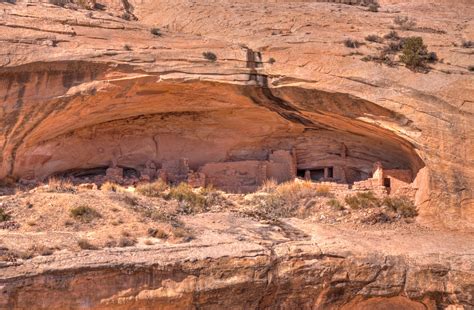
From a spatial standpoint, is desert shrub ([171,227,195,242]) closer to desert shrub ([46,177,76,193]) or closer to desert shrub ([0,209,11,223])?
desert shrub ([0,209,11,223])

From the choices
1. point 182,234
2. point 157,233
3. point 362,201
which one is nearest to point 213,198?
point 182,234

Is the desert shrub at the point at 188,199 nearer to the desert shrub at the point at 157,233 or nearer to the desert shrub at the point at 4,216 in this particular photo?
the desert shrub at the point at 157,233

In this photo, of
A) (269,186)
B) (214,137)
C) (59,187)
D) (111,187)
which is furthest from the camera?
(214,137)

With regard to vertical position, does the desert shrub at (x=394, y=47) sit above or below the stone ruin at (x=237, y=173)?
above

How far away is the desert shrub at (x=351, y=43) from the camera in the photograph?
49.3 ft

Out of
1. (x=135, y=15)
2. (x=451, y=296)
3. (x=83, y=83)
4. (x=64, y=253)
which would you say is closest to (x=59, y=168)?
(x=83, y=83)

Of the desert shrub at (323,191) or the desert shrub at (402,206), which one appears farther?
the desert shrub at (323,191)

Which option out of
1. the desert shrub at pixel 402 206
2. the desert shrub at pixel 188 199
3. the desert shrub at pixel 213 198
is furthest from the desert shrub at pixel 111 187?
the desert shrub at pixel 402 206

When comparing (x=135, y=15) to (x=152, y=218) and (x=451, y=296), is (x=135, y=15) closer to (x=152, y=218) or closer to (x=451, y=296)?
(x=152, y=218)

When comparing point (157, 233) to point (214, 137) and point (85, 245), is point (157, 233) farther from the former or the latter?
point (214, 137)

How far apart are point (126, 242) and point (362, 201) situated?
588 cm

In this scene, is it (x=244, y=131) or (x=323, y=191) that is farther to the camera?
(x=244, y=131)

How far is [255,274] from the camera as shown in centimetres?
1063

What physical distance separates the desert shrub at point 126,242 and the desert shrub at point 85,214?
1.26 m
